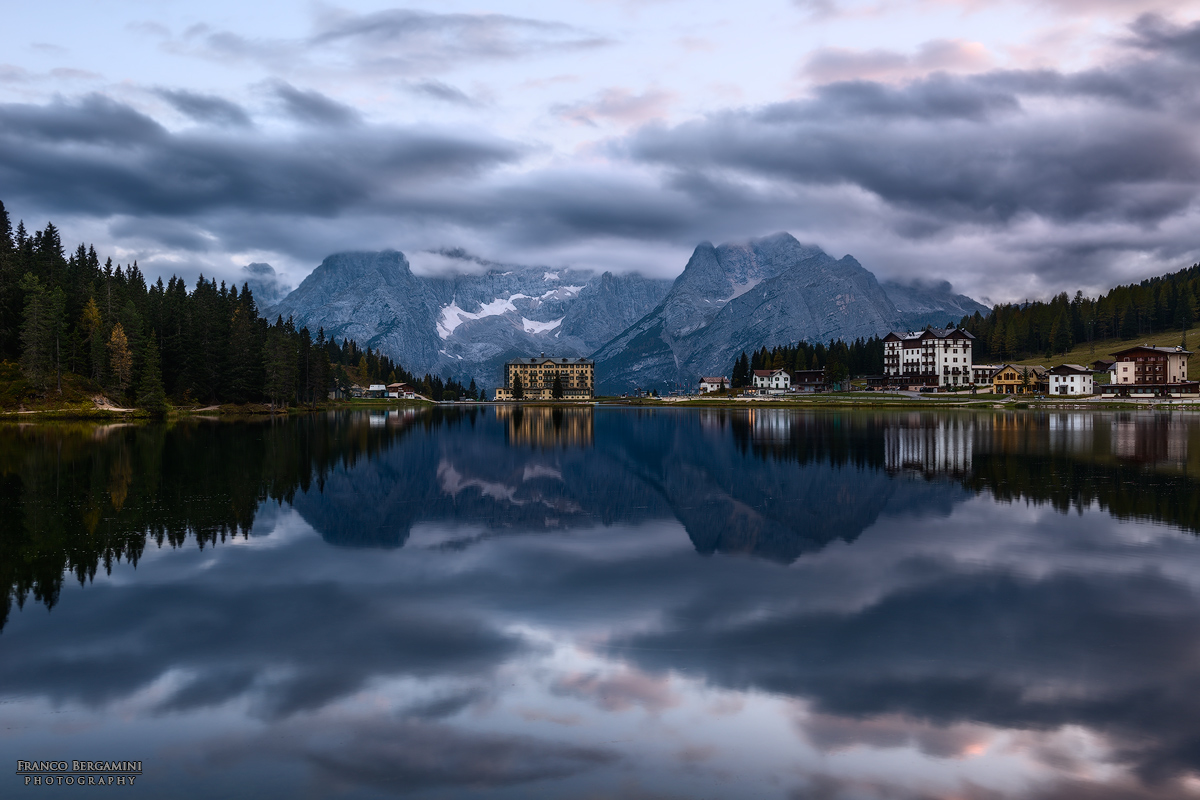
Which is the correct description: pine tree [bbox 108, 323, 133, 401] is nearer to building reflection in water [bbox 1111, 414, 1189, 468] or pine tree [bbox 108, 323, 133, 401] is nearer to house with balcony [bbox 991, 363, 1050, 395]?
building reflection in water [bbox 1111, 414, 1189, 468]

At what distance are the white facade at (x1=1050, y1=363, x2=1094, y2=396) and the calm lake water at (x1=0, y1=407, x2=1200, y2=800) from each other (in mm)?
175971

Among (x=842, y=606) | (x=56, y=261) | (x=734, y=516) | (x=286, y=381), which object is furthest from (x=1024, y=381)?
(x=56, y=261)

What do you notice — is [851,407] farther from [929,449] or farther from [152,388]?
[152,388]

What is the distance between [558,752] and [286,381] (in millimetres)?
154852

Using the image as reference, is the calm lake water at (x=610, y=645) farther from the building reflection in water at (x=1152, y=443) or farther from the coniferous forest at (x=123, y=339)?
the coniferous forest at (x=123, y=339)

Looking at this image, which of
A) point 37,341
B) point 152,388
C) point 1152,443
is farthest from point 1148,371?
point 37,341

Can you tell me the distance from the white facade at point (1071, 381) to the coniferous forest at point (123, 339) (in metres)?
182

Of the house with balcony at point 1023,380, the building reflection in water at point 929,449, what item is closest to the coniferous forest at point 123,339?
Result: the building reflection in water at point 929,449

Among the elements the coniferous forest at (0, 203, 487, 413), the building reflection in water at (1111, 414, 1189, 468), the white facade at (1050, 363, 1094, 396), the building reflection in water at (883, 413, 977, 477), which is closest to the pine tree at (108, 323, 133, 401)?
the coniferous forest at (0, 203, 487, 413)

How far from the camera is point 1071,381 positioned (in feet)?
613

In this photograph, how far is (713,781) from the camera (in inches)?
417

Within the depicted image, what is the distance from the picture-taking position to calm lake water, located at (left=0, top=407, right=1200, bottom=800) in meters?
11.0

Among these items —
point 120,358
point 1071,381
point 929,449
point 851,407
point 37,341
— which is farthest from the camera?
point 1071,381

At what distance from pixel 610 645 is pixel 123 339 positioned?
5067 inches
